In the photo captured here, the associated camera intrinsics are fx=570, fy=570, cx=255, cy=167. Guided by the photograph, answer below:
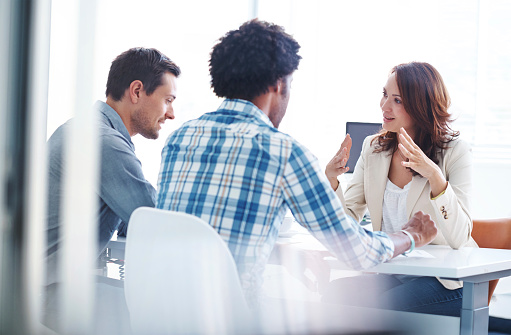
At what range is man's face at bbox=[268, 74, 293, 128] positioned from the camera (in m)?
1.35

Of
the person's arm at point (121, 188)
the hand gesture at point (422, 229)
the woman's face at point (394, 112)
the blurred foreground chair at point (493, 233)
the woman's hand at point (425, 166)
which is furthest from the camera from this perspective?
the woman's face at point (394, 112)

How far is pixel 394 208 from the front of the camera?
1.96 metres

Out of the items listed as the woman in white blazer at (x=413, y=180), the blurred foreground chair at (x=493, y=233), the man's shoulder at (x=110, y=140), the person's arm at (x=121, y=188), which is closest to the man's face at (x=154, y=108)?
the man's shoulder at (x=110, y=140)

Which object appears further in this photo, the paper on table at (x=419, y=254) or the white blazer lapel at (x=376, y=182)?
the white blazer lapel at (x=376, y=182)

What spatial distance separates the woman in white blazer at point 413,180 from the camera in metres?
1.70

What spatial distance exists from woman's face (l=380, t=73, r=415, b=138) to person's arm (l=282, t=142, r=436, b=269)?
924 millimetres

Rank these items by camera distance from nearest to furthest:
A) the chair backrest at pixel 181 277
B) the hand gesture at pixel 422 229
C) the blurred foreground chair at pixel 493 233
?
the chair backrest at pixel 181 277 < the hand gesture at pixel 422 229 < the blurred foreground chair at pixel 493 233

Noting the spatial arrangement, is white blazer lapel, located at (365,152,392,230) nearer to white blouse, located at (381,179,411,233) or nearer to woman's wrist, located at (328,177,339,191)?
white blouse, located at (381,179,411,233)

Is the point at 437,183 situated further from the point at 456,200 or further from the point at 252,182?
the point at 252,182

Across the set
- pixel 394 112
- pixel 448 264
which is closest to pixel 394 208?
pixel 394 112

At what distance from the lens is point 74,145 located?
1008 mm

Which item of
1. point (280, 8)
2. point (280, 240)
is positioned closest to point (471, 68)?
point (280, 8)

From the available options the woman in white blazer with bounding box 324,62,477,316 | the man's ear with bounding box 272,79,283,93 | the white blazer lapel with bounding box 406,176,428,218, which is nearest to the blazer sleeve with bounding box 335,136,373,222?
the woman in white blazer with bounding box 324,62,477,316

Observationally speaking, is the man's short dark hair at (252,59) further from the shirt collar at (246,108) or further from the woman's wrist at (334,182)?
the woman's wrist at (334,182)
